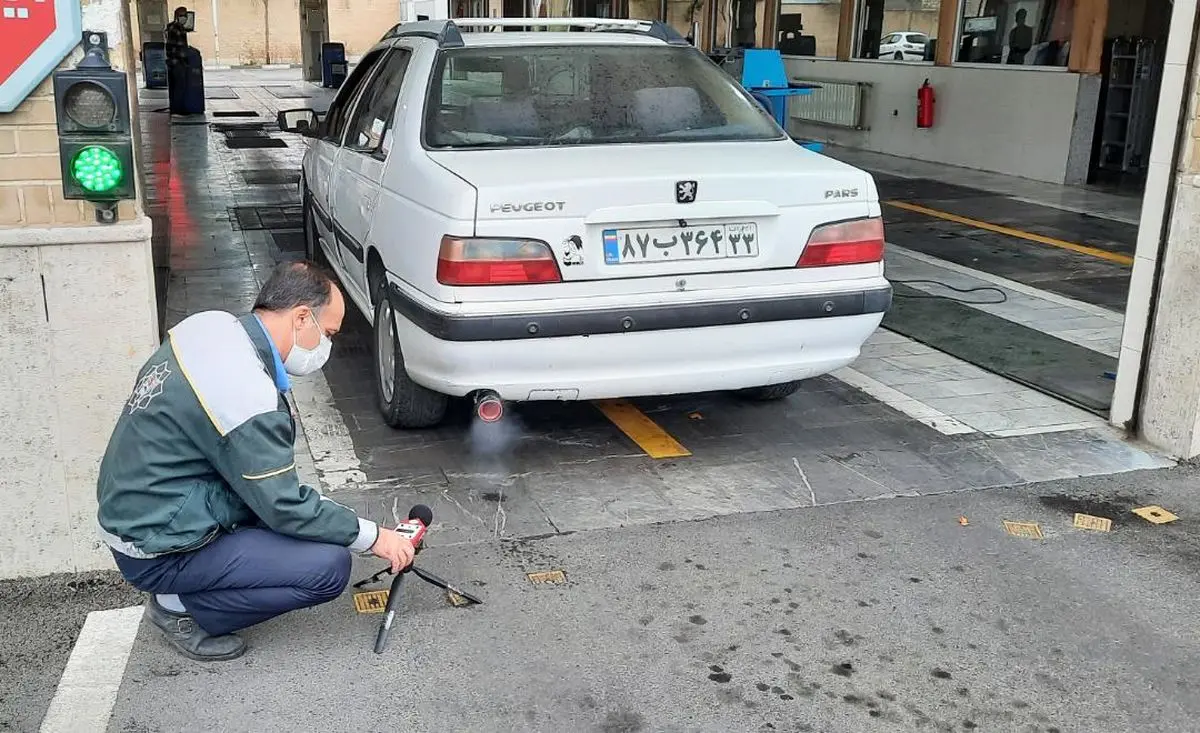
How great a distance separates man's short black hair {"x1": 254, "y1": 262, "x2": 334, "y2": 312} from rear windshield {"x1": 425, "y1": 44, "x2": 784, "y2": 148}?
66.3 inches

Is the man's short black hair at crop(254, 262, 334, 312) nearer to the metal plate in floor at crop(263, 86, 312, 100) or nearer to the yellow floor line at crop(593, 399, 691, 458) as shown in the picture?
the yellow floor line at crop(593, 399, 691, 458)

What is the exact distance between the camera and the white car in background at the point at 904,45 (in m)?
15.7

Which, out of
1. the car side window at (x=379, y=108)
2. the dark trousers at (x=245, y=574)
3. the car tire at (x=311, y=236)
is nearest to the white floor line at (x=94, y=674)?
the dark trousers at (x=245, y=574)

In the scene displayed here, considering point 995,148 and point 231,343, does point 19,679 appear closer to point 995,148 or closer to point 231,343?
point 231,343

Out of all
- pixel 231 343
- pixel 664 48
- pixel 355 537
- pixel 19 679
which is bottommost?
pixel 19 679

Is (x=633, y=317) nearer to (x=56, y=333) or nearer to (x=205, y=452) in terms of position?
(x=205, y=452)

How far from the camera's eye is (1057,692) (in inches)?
129

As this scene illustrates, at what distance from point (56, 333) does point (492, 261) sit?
143 cm

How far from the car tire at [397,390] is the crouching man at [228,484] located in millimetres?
1606

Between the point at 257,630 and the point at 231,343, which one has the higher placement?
the point at 231,343

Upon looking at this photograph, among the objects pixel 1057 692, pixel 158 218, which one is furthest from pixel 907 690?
pixel 158 218

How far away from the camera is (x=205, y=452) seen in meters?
3.05

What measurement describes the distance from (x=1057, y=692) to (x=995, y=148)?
11.8 metres

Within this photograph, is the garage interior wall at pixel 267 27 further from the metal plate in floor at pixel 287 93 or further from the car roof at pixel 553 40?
the car roof at pixel 553 40
